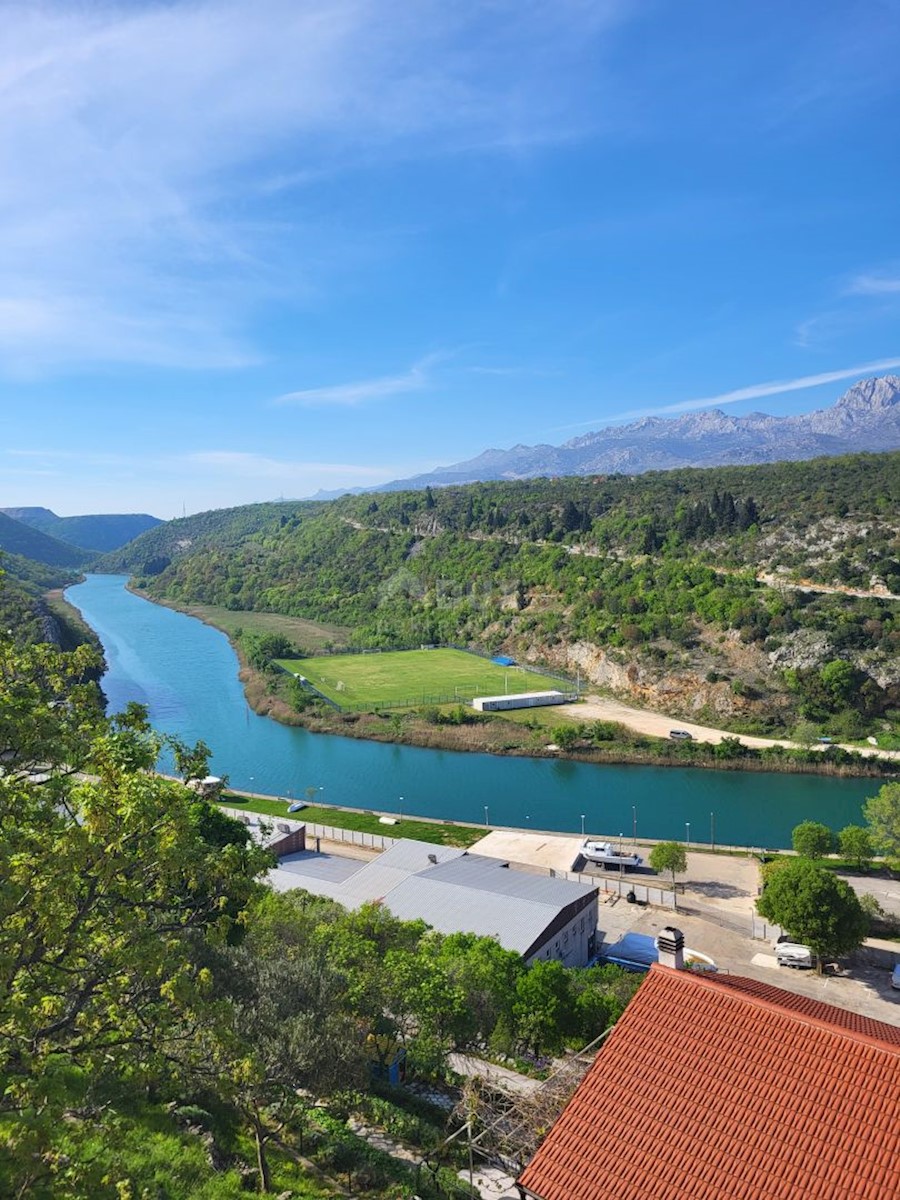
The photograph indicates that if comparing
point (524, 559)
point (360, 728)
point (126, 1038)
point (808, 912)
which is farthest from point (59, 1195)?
point (524, 559)

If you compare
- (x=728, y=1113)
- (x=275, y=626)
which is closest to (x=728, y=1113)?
(x=728, y=1113)

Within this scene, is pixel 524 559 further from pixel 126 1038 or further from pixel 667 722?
pixel 126 1038

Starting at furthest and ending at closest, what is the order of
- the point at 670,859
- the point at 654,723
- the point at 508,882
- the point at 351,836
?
the point at 654,723 < the point at 351,836 < the point at 670,859 < the point at 508,882

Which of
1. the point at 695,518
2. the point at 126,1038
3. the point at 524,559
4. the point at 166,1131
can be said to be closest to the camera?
the point at 126,1038

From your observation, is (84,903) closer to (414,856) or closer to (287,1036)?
(287,1036)

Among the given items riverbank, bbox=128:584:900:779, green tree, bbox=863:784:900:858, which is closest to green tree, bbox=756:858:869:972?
green tree, bbox=863:784:900:858

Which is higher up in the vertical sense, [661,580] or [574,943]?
[661,580]

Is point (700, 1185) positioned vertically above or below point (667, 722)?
above
